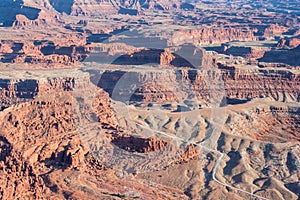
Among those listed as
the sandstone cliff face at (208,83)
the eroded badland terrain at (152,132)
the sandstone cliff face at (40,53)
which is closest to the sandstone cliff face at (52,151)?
the eroded badland terrain at (152,132)

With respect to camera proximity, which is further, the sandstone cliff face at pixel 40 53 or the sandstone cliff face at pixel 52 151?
the sandstone cliff face at pixel 40 53

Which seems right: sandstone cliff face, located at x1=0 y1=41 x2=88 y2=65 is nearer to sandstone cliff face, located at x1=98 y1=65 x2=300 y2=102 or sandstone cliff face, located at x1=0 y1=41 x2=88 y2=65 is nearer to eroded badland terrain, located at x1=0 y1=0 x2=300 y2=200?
eroded badland terrain, located at x1=0 y1=0 x2=300 y2=200

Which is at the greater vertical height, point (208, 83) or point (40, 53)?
point (40, 53)

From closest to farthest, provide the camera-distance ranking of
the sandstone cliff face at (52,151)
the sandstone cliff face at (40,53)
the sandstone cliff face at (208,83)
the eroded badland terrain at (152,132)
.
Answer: the sandstone cliff face at (52,151) < the eroded badland terrain at (152,132) < the sandstone cliff face at (208,83) < the sandstone cliff face at (40,53)

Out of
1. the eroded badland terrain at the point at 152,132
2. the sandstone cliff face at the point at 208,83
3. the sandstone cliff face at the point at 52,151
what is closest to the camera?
the sandstone cliff face at the point at 52,151

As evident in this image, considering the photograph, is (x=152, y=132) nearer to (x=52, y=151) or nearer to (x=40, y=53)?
(x=52, y=151)

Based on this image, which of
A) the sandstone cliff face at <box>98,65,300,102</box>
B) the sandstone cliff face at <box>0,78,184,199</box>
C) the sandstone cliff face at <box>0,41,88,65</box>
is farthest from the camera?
the sandstone cliff face at <box>0,41,88,65</box>

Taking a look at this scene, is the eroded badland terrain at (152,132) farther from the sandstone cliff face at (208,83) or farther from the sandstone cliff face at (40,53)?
the sandstone cliff face at (40,53)

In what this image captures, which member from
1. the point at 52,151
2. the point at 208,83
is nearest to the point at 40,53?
the point at 208,83

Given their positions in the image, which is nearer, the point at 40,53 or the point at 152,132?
the point at 152,132

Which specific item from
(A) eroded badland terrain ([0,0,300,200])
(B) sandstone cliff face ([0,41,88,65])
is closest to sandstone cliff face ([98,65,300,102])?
(A) eroded badland terrain ([0,0,300,200])

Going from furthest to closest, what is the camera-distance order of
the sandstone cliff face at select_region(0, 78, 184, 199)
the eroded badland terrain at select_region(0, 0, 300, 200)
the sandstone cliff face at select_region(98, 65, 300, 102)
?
1. the sandstone cliff face at select_region(98, 65, 300, 102)
2. the eroded badland terrain at select_region(0, 0, 300, 200)
3. the sandstone cliff face at select_region(0, 78, 184, 199)

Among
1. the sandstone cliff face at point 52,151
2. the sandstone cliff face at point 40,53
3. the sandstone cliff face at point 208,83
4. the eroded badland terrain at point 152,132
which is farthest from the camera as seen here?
the sandstone cliff face at point 40,53
